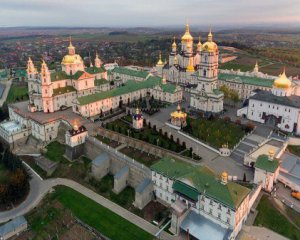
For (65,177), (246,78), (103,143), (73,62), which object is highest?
(73,62)

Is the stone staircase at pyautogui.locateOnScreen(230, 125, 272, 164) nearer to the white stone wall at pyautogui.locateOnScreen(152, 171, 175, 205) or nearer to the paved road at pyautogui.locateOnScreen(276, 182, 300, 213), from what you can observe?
the paved road at pyautogui.locateOnScreen(276, 182, 300, 213)

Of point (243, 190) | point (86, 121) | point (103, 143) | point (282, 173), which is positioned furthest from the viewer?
point (86, 121)

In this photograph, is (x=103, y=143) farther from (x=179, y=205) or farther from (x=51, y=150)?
(x=179, y=205)

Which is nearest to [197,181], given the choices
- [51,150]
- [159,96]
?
[51,150]

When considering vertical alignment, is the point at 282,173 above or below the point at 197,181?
below

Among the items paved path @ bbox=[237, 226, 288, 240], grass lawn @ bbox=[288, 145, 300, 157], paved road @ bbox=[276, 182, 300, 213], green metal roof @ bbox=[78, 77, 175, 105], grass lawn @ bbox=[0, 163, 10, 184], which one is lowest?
grass lawn @ bbox=[0, 163, 10, 184]

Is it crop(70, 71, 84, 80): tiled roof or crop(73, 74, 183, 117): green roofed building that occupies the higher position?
crop(70, 71, 84, 80): tiled roof

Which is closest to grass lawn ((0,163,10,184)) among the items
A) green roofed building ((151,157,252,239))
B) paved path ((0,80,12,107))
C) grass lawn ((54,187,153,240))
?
grass lawn ((54,187,153,240))
